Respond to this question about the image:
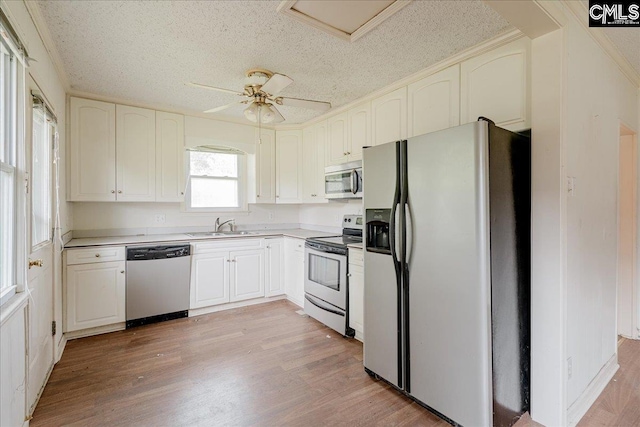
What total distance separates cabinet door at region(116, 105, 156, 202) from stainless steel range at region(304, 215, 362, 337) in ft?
6.54

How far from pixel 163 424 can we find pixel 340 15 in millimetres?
2651

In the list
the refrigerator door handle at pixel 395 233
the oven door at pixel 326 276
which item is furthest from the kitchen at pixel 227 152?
the refrigerator door handle at pixel 395 233

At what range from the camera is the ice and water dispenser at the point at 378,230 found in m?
2.21

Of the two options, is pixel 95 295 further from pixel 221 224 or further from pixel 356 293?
pixel 356 293

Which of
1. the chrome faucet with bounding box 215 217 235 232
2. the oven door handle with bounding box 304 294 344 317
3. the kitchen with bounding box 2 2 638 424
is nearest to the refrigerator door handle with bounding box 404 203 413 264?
the kitchen with bounding box 2 2 638 424

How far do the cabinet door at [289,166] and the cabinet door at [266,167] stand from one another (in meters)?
0.06

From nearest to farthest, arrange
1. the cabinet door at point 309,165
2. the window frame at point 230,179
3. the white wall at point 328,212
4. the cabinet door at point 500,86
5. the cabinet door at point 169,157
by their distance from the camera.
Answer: the cabinet door at point 500,86 → the cabinet door at point 169,157 → the white wall at point 328,212 → the window frame at point 230,179 → the cabinet door at point 309,165

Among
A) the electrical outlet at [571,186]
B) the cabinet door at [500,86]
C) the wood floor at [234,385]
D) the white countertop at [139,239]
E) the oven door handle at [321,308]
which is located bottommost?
the wood floor at [234,385]

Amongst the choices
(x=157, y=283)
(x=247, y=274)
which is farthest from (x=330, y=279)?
(x=157, y=283)

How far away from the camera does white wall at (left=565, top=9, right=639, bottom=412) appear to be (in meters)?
1.86

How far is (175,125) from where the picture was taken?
149 inches

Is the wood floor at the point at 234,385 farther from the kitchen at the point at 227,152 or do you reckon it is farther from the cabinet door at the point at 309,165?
the cabinet door at the point at 309,165

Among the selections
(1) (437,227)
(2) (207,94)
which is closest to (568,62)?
(1) (437,227)

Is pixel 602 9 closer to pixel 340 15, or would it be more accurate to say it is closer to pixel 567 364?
pixel 340 15
